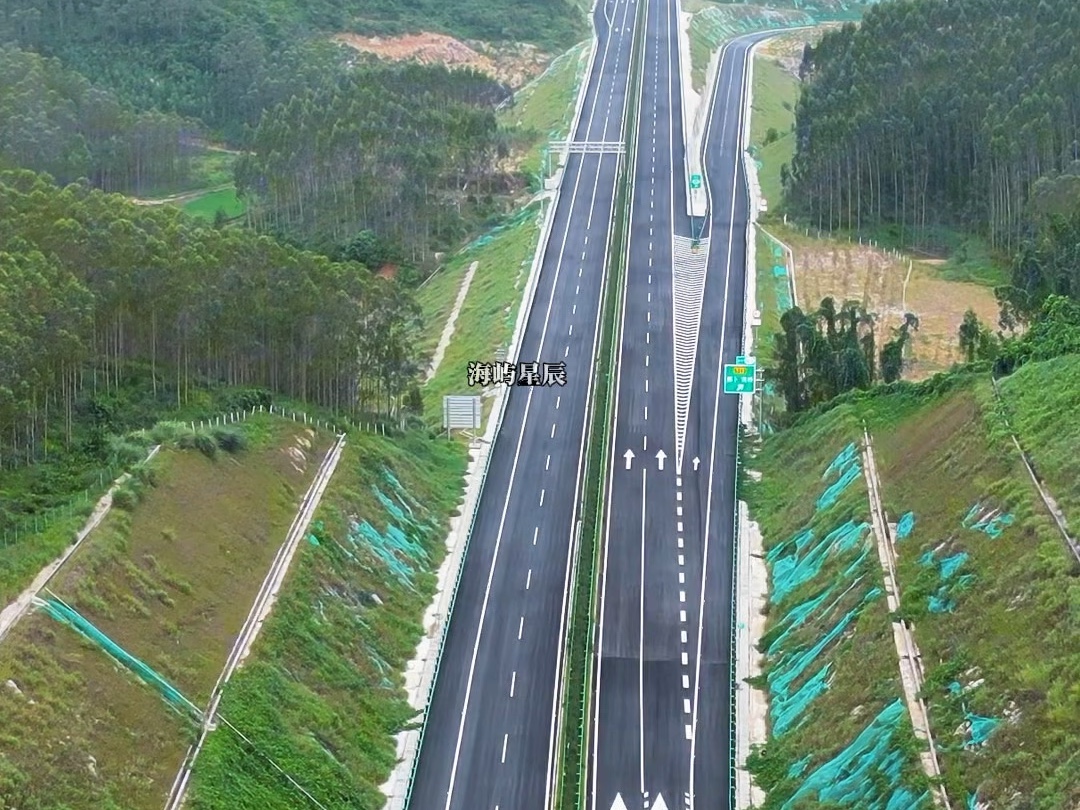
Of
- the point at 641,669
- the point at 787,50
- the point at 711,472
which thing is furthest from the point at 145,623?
the point at 787,50

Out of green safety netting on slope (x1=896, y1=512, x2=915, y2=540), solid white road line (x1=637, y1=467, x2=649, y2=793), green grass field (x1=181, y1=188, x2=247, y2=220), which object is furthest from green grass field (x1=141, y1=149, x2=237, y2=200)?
green safety netting on slope (x1=896, y1=512, x2=915, y2=540)

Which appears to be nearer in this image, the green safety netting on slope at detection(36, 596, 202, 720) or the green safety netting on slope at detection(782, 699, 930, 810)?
the green safety netting on slope at detection(782, 699, 930, 810)

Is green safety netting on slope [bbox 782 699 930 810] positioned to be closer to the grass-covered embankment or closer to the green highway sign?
the grass-covered embankment

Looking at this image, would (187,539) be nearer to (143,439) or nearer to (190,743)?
(143,439)

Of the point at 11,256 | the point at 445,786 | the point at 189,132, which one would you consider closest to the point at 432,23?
the point at 189,132

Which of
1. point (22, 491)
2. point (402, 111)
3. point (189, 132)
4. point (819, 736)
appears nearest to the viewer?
point (819, 736)

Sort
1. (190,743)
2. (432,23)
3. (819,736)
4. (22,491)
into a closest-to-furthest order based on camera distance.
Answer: (190,743) < (819,736) < (22,491) < (432,23)

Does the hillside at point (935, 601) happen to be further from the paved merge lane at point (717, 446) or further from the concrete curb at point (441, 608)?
the concrete curb at point (441, 608)

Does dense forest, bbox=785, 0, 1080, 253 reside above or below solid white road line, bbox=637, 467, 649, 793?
above
